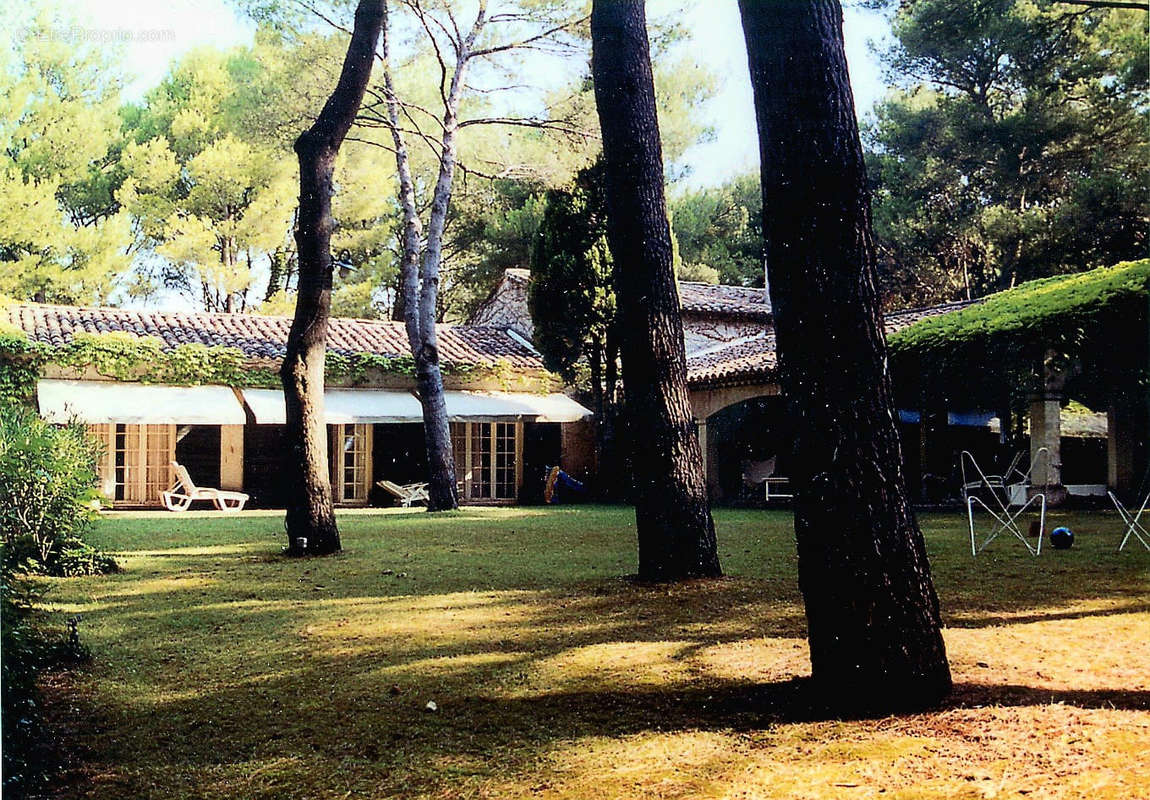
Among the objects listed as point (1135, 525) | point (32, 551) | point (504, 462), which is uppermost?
point (504, 462)

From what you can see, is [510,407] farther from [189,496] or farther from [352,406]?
[189,496]

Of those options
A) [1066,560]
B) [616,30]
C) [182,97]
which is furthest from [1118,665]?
[182,97]

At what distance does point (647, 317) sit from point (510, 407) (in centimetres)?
1021

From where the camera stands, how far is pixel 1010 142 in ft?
28.2

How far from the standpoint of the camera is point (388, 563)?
6777mm

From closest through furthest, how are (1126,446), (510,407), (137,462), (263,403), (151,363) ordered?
(1126,446), (137,462), (151,363), (263,403), (510,407)

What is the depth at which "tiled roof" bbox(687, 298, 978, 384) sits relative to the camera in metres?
13.0

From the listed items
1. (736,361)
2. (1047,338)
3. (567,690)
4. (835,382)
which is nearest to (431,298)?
(736,361)

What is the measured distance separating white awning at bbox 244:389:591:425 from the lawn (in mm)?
7766

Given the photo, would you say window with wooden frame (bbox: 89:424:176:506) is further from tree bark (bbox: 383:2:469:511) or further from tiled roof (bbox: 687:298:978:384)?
tiled roof (bbox: 687:298:978:384)

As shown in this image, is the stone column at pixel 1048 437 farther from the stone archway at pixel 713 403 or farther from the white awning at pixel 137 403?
the white awning at pixel 137 403

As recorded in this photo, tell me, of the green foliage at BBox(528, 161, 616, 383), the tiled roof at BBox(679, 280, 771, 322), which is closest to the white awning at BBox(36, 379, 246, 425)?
the green foliage at BBox(528, 161, 616, 383)

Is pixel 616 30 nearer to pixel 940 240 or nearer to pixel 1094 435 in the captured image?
pixel 940 240

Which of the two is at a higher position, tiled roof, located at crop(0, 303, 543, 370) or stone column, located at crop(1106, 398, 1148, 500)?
tiled roof, located at crop(0, 303, 543, 370)
